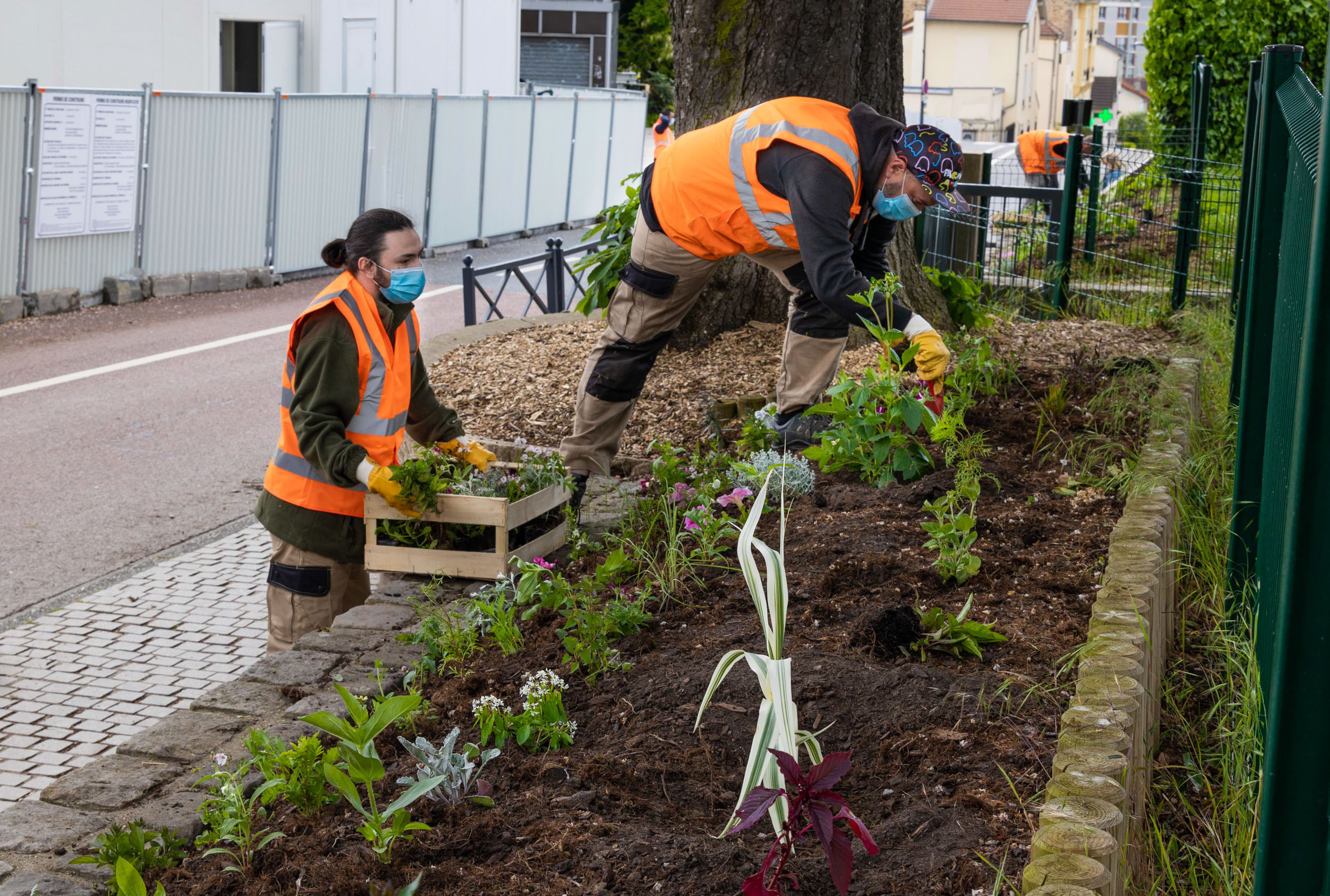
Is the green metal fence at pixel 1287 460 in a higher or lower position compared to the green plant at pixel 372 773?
A: higher

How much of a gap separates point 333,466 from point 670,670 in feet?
4.74

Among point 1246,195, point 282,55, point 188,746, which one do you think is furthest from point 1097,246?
point 282,55

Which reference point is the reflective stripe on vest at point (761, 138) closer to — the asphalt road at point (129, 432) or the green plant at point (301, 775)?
the green plant at point (301, 775)

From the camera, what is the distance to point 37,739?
4.55 meters

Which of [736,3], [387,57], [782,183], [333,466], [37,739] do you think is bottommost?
[37,739]

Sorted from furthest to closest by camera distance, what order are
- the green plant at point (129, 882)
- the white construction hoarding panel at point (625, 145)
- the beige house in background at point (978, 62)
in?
1. the beige house in background at point (978, 62)
2. the white construction hoarding panel at point (625, 145)
3. the green plant at point (129, 882)

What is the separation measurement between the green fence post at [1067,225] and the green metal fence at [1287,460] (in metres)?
2.51

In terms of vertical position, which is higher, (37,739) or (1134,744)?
(1134,744)

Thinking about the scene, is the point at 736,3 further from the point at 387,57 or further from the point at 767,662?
the point at 387,57

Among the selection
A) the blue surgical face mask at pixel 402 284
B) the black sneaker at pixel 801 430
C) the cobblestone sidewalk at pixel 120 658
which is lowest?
the cobblestone sidewalk at pixel 120 658

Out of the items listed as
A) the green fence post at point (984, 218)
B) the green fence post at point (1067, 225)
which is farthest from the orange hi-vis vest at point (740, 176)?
the green fence post at point (984, 218)

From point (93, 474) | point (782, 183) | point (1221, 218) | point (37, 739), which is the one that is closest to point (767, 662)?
point (782, 183)

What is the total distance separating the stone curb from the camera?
9.14ft

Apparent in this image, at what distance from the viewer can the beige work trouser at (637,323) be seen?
17.9 ft
